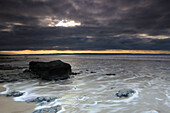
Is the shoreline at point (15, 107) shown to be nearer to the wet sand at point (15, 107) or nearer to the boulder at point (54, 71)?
the wet sand at point (15, 107)

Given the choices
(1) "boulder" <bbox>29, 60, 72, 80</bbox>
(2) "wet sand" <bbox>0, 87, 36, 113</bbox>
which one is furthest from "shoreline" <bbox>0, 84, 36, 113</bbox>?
(1) "boulder" <bbox>29, 60, 72, 80</bbox>

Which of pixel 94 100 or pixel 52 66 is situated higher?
pixel 52 66

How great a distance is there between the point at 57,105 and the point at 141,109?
3.91m

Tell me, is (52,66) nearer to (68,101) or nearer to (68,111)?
(68,101)

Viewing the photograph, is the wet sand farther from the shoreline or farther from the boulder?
the boulder

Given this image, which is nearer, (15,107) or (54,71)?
(15,107)

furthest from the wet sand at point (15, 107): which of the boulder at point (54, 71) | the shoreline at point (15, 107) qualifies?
the boulder at point (54, 71)

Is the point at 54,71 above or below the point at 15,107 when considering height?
above

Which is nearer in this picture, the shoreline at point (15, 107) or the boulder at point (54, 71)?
the shoreline at point (15, 107)

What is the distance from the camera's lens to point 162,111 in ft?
16.9

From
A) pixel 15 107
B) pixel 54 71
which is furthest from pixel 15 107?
pixel 54 71

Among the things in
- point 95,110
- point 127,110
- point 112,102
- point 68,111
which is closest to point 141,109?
point 127,110

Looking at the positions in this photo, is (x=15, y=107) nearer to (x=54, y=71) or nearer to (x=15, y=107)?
(x=15, y=107)

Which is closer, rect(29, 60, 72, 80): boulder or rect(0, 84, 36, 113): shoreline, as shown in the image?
rect(0, 84, 36, 113): shoreline
